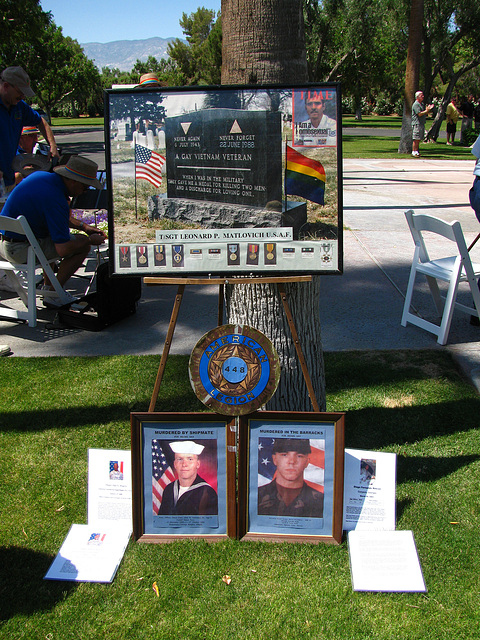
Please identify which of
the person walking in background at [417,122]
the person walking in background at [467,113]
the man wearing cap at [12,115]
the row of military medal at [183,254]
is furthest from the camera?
the person walking in background at [467,113]

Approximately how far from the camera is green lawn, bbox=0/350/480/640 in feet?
7.43

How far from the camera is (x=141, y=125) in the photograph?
2.71 metres

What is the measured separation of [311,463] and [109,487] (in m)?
1.00

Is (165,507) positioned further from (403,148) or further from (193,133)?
(403,148)

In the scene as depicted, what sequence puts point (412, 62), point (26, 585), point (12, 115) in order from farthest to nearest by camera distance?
point (412, 62) < point (12, 115) < point (26, 585)

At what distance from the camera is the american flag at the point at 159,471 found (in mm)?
A: 2695

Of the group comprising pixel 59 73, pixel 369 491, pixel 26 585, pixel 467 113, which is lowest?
pixel 26 585

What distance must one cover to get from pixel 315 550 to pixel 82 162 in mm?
3526

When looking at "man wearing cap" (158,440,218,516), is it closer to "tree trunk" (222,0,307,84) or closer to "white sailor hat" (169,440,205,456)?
"white sailor hat" (169,440,205,456)

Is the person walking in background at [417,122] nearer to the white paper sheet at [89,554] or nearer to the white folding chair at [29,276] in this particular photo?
the white folding chair at [29,276]

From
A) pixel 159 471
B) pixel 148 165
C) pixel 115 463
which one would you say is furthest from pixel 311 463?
pixel 148 165

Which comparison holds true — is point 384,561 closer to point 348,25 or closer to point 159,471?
point 159,471

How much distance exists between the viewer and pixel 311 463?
8.76 feet

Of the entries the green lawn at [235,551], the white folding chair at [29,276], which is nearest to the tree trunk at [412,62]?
the white folding chair at [29,276]
